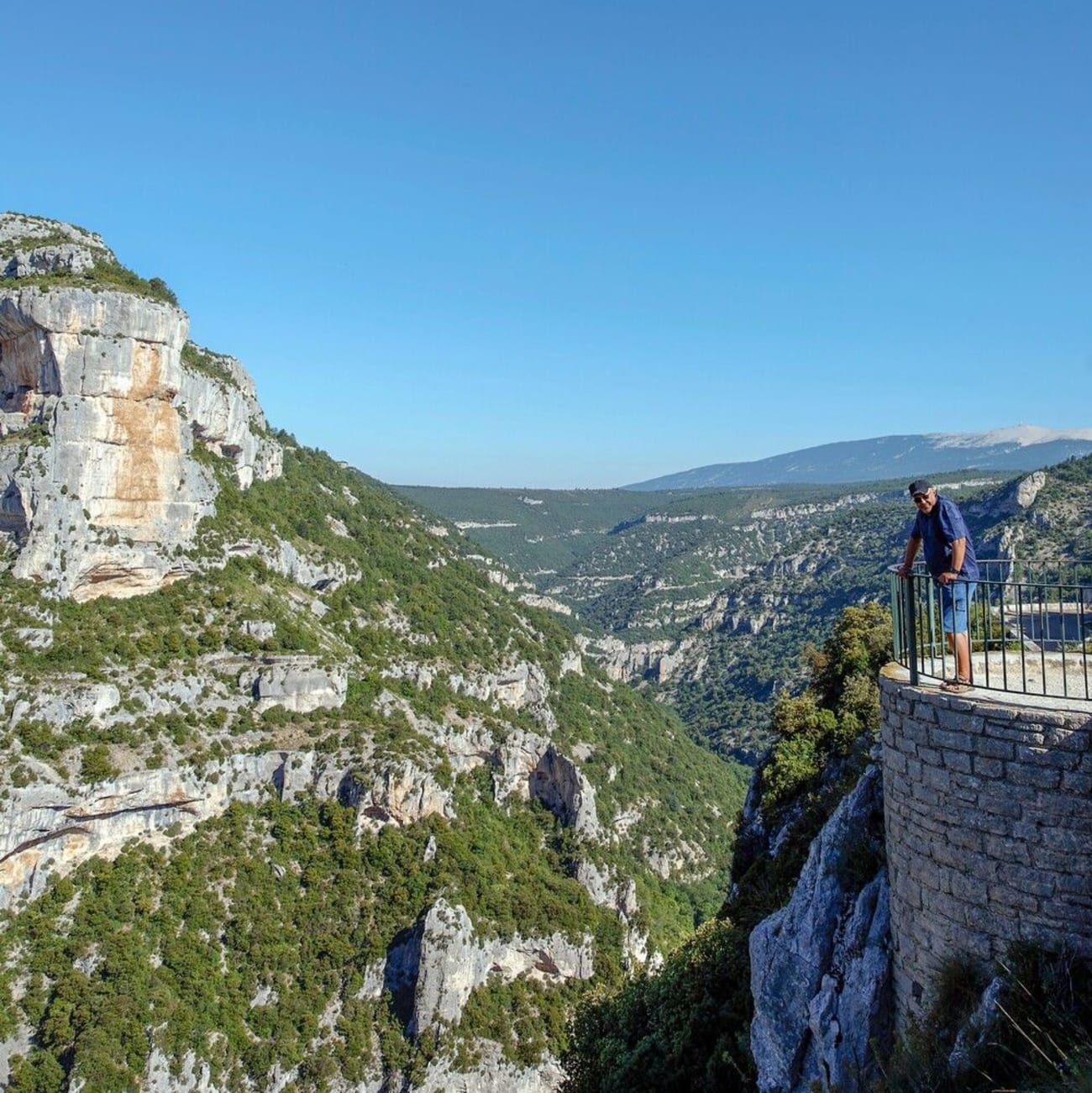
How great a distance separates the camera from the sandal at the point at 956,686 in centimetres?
581

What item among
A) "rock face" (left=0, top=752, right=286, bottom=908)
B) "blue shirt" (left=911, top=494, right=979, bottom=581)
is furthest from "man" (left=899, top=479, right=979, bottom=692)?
"rock face" (left=0, top=752, right=286, bottom=908)

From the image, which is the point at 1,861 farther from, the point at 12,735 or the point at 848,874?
the point at 848,874

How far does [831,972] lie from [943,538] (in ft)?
13.4

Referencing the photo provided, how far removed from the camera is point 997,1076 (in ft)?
15.8

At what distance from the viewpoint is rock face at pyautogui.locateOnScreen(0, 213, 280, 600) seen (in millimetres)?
39781

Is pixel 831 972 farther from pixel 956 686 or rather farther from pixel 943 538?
pixel 943 538

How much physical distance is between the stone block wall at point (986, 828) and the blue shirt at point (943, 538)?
1190 mm

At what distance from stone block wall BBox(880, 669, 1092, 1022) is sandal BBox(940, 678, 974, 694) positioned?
0.13 m

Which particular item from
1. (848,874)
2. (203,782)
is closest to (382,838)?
(203,782)

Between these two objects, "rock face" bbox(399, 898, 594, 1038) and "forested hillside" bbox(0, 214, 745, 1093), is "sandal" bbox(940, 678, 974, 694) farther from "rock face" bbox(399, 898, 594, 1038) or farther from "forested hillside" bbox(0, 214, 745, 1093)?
"rock face" bbox(399, 898, 594, 1038)

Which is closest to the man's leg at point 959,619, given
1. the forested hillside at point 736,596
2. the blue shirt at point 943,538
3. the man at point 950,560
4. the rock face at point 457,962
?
the man at point 950,560

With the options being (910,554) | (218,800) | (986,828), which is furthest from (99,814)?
(986,828)

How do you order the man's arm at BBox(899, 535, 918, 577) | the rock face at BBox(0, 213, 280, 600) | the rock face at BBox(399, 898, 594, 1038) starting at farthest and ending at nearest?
the rock face at BBox(0, 213, 280, 600)
the rock face at BBox(399, 898, 594, 1038)
the man's arm at BBox(899, 535, 918, 577)

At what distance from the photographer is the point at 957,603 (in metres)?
6.39
